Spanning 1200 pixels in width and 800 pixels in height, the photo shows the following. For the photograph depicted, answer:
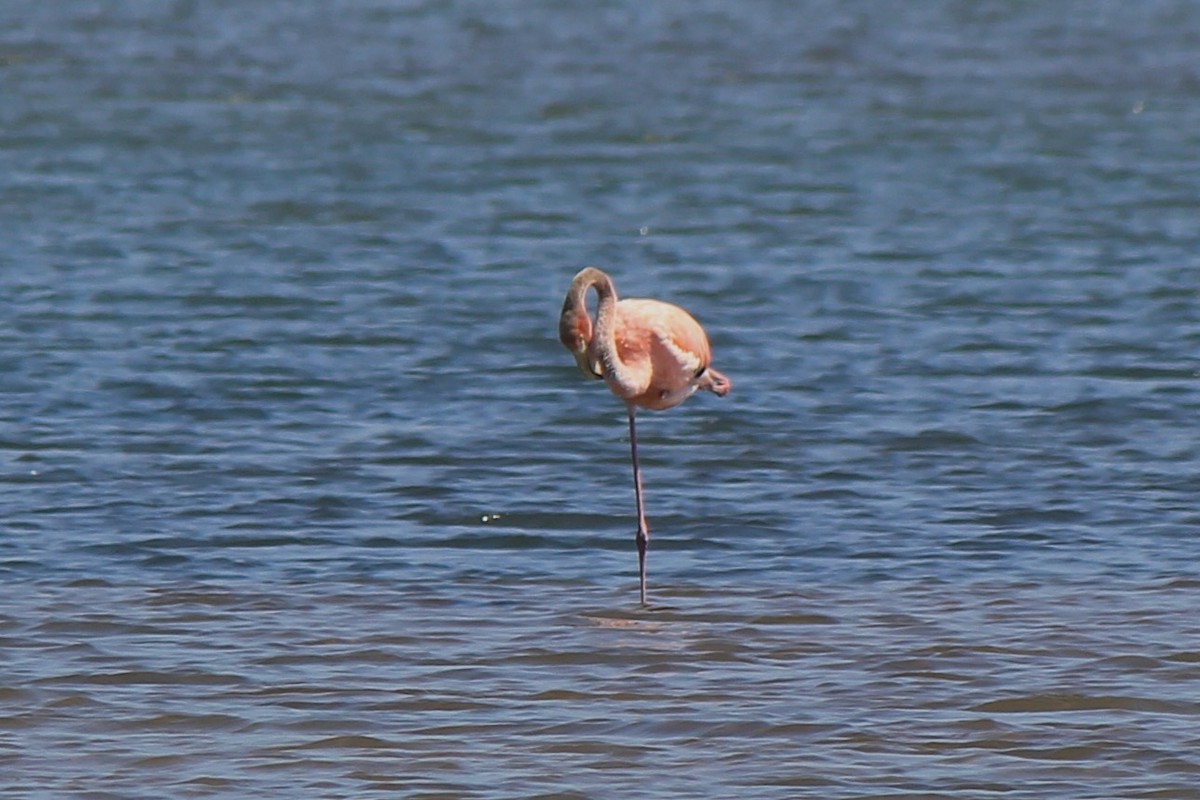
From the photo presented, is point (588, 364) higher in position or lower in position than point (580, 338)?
lower

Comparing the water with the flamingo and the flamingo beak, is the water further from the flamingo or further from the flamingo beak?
the flamingo beak

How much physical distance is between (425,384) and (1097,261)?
6372mm

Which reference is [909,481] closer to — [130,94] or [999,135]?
[999,135]

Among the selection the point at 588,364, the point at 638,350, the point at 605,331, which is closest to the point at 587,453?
the point at 638,350

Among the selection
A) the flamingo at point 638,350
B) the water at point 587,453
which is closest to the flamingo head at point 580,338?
the flamingo at point 638,350

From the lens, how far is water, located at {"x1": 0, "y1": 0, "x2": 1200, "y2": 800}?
7934 millimetres

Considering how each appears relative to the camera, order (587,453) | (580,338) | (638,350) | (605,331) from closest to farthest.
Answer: (605,331) < (580,338) < (638,350) < (587,453)

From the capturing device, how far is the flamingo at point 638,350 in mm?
9688

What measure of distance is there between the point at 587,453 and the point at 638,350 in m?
2.31

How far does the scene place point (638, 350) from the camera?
10.0m

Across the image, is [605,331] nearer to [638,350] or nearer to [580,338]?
[580,338]

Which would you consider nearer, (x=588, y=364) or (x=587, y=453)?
(x=588, y=364)

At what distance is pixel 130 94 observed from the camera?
2712cm

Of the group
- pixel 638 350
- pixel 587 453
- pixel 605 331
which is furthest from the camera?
pixel 587 453
